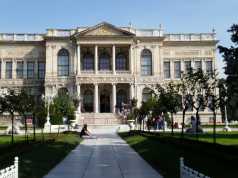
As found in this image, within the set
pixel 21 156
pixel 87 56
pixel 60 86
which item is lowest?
pixel 21 156

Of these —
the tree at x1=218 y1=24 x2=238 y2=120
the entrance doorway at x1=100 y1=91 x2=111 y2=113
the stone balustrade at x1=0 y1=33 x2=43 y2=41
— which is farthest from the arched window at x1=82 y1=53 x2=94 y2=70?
the tree at x1=218 y1=24 x2=238 y2=120

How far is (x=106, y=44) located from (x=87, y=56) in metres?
5.05

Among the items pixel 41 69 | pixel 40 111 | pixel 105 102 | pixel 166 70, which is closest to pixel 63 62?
pixel 41 69

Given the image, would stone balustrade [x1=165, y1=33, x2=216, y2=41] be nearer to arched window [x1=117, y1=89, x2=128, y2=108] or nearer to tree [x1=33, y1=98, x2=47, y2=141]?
arched window [x1=117, y1=89, x2=128, y2=108]

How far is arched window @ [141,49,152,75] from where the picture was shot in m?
79.0

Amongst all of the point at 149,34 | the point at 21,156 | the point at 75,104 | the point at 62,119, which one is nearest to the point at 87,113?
the point at 75,104

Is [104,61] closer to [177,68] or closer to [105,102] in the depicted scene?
[105,102]

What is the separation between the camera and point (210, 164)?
15141 mm

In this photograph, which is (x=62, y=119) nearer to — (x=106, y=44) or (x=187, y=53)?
(x=106, y=44)

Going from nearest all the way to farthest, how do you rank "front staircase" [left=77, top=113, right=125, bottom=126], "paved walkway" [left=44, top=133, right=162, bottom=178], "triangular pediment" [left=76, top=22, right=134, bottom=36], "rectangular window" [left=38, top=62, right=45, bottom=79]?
1. "paved walkway" [left=44, top=133, right=162, bottom=178]
2. "front staircase" [left=77, top=113, right=125, bottom=126]
3. "triangular pediment" [left=76, top=22, right=134, bottom=36]
4. "rectangular window" [left=38, top=62, right=45, bottom=79]

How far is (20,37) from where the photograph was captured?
8062cm

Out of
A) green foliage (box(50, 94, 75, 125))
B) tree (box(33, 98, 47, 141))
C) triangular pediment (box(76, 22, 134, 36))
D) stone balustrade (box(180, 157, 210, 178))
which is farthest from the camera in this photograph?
triangular pediment (box(76, 22, 134, 36))

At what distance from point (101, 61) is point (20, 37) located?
46.2 ft

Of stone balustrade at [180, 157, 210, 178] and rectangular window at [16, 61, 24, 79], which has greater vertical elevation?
rectangular window at [16, 61, 24, 79]
